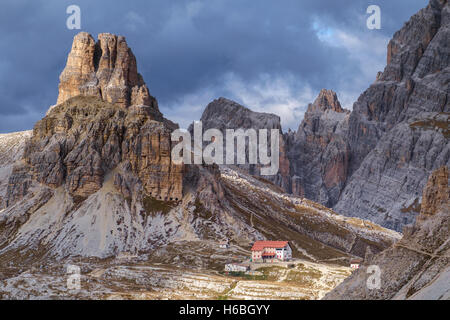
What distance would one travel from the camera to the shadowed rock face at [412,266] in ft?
201

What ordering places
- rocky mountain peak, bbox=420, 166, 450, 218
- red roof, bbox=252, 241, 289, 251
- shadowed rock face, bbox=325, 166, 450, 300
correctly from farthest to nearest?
red roof, bbox=252, 241, 289, 251 → rocky mountain peak, bbox=420, 166, 450, 218 → shadowed rock face, bbox=325, 166, 450, 300

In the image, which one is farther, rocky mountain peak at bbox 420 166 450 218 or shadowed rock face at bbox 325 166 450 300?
rocky mountain peak at bbox 420 166 450 218

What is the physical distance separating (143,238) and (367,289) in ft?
436

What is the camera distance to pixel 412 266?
66312mm

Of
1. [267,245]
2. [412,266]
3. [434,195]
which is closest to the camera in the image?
[412,266]

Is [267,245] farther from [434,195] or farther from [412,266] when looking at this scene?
[412,266]

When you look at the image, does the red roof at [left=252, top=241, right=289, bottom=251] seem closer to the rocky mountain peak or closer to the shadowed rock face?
the rocky mountain peak

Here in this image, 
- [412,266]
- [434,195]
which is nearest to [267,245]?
[434,195]

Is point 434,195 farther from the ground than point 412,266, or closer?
farther from the ground

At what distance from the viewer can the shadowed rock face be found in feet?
201

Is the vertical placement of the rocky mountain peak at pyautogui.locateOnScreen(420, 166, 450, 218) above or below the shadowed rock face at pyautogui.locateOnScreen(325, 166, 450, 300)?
above

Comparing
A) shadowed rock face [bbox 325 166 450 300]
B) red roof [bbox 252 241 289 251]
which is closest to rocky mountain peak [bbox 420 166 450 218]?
shadowed rock face [bbox 325 166 450 300]

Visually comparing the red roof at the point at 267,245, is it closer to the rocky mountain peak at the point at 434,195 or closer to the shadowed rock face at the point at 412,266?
the rocky mountain peak at the point at 434,195
